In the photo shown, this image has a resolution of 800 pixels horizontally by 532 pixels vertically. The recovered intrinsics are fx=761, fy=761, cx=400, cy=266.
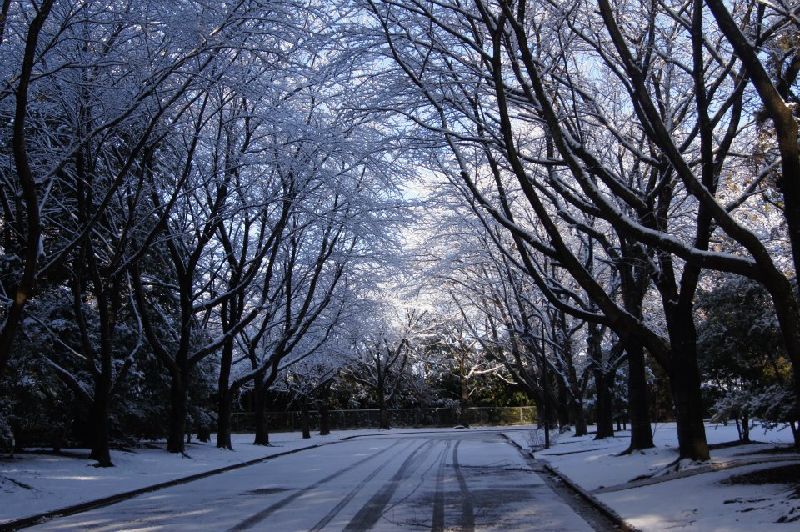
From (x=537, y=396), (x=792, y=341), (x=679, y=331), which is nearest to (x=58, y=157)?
(x=679, y=331)

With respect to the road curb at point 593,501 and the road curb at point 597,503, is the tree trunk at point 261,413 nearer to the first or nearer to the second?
the road curb at point 593,501

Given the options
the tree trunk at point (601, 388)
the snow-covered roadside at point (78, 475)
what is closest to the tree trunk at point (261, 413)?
the snow-covered roadside at point (78, 475)

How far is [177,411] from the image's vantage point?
23.0m

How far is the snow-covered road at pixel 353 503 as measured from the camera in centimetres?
1016

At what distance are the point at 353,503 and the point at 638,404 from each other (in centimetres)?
898

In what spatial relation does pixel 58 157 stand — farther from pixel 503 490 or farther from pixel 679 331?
pixel 679 331

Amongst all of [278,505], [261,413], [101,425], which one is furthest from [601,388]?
[278,505]

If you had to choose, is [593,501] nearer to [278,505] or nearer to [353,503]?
[353,503]

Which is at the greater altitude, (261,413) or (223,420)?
(261,413)

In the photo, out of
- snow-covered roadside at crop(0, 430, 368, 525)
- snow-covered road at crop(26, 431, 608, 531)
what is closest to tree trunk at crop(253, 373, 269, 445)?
snow-covered roadside at crop(0, 430, 368, 525)

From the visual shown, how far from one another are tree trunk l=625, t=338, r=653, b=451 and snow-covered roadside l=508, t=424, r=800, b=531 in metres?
0.41

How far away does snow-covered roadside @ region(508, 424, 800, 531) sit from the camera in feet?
27.8

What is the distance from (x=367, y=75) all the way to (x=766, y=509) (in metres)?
10.1

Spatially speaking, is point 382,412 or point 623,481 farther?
point 382,412
